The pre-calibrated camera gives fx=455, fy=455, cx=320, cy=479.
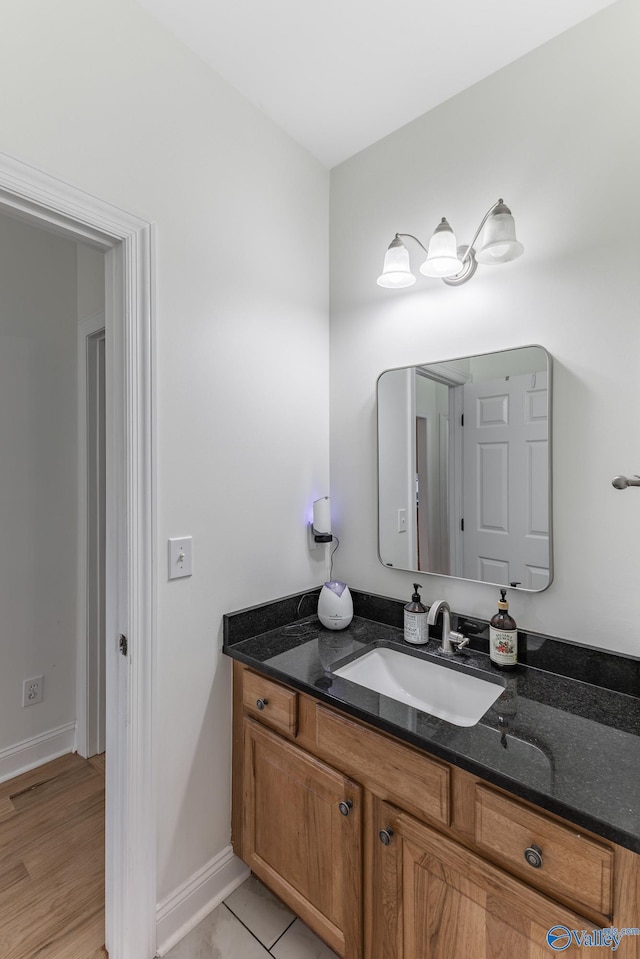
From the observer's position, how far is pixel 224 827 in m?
1.53

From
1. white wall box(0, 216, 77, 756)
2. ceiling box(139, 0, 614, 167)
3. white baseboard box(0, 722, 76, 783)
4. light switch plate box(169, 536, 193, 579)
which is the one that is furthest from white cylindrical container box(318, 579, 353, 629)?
ceiling box(139, 0, 614, 167)

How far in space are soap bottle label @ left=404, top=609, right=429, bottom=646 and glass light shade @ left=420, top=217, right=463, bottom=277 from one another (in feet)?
3.63

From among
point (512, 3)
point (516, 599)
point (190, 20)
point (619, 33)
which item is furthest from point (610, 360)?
point (190, 20)

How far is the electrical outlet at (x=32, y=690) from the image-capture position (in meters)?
2.14

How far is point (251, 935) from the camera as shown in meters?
1.38

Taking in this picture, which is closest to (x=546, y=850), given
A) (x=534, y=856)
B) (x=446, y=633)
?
(x=534, y=856)

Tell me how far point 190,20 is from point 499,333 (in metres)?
1.29

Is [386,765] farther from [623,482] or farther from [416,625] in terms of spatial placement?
[623,482]

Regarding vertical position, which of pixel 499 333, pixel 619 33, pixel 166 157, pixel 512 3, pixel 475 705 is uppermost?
pixel 512 3

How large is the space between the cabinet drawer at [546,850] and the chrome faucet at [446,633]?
1.78 feet

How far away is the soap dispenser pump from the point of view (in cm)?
153

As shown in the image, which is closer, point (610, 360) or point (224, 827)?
point (610, 360)

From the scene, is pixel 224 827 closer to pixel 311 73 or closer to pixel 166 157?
pixel 166 157

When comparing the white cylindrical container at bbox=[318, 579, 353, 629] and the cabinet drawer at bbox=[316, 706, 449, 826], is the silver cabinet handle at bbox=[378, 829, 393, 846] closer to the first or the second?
the cabinet drawer at bbox=[316, 706, 449, 826]
